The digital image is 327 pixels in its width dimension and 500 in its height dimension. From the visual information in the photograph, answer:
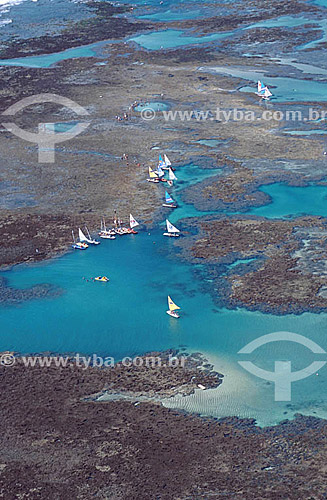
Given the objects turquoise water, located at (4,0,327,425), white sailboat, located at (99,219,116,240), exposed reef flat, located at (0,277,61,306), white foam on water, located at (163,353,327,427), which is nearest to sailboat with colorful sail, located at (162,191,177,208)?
turquoise water, located at (4,0,327,425)

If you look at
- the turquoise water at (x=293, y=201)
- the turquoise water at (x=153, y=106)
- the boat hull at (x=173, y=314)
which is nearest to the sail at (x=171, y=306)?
the boat hull at (x=173, y=314)

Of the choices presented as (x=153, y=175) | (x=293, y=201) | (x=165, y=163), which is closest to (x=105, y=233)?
(x=153, y=175)

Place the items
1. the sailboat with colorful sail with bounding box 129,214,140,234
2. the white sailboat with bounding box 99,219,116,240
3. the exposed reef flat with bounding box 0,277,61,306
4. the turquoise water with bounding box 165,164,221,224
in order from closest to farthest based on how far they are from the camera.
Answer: the exposed reef flat with bounding box 0,277,61,306 → the white sailboat with bounding box 99,219,116,240 → the sailboat with colorful sail with bounding box 129,214,140,234 → the turquoise water with bounding box 165,164,221,224

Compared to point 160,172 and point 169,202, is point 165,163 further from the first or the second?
point 169,202

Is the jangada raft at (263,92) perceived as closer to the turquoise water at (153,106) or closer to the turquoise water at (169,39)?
the turquoise water at (153,106)

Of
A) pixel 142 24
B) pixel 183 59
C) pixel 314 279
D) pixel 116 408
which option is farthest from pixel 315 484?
pixel 142 24

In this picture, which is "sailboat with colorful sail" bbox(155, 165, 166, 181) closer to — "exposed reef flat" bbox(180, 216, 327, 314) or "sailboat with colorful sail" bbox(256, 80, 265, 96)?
"exposed reef flat" bbox(180, 216, 327, 314)
